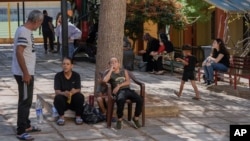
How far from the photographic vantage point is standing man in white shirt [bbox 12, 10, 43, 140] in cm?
701

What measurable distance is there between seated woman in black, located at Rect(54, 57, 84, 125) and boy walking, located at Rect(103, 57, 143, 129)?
1.51 ft

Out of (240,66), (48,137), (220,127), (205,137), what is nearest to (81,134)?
(48,137)

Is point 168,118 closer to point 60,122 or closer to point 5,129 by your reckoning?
point 60,122

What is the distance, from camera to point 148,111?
883cm

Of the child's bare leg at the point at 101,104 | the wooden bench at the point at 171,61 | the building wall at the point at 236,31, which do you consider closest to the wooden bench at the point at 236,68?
the wooden bench at the point at 171,61

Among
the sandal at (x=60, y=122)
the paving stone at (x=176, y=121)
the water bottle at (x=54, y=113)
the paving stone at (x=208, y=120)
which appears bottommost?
the paving stone at (x=208, y=120)

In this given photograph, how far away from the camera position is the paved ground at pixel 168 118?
759cm

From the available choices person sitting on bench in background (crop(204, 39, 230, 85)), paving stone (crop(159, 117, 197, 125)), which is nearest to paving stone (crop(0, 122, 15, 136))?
paving stone (crop(159, 117, 197, 125))

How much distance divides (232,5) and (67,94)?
8132mm

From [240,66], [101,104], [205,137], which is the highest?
[240,66]

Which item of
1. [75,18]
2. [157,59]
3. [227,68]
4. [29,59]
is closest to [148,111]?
[29,59]

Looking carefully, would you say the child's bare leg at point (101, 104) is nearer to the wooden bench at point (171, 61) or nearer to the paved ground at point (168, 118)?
the paved ground at point (168, 118)

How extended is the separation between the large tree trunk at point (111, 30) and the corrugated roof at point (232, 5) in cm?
593

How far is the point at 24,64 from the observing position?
697 cm
